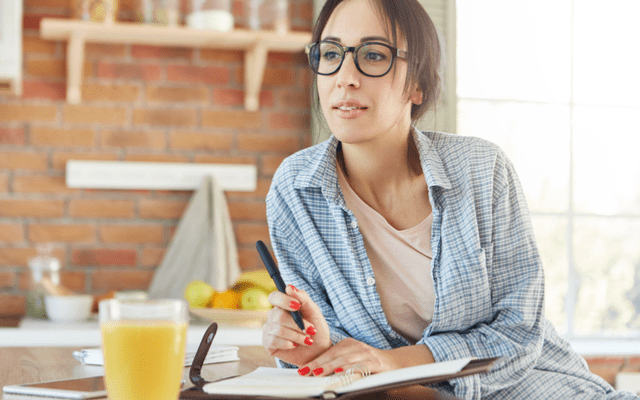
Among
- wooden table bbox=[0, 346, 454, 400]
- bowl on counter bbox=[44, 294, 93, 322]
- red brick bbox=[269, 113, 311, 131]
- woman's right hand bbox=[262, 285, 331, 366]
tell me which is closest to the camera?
wooden table bbox=[0, 346, 454, 400]

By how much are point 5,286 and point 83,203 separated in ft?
1.31

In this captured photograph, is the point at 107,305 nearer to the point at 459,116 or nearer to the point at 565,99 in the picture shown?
the point at 459,116

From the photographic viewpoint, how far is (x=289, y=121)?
2561mm

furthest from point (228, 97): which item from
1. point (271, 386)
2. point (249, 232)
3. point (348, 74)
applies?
point (271, 386)

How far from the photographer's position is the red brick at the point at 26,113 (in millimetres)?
2363

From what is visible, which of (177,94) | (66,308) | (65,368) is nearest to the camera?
(65,368)

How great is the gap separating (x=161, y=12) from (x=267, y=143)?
0.61 metres

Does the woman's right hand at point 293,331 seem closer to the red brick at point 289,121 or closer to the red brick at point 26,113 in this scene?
the red brick at point 289,121

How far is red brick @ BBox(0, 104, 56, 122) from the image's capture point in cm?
236

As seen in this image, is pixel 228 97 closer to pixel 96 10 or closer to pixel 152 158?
pixel 152 158

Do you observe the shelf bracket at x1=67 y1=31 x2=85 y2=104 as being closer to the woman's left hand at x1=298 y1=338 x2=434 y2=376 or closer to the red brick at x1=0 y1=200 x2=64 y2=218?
the red brick at x1=0 y1=200 x2=64 y2=218

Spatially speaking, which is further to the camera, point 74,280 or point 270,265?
point 74,280

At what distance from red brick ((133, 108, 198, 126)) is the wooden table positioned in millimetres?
1387

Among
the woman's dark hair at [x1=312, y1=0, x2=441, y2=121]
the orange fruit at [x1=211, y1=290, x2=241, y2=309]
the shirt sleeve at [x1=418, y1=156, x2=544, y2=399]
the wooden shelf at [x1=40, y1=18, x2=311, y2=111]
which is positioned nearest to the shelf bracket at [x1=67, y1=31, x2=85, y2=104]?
the wooden shelf at [x1=40, y1=18, x2=311, y2=111]
